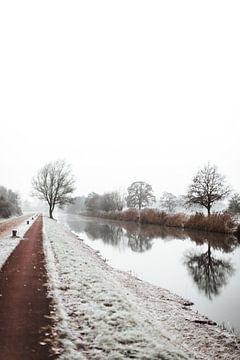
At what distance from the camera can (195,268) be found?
1875cm

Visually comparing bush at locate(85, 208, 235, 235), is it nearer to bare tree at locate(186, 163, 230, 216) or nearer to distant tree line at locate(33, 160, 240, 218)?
distant tree line at locate(33, 160, 240, 218)

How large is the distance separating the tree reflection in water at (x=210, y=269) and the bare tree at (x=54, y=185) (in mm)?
41410

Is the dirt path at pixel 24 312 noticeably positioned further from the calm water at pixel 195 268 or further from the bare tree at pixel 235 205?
the bare tree at pixel 235 205

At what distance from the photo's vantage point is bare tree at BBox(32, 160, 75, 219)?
63.3 meters

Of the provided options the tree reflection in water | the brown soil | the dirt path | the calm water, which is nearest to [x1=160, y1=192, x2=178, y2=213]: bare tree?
the brown soil

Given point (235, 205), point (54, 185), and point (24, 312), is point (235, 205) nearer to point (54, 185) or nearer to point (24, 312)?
point (54, 185)

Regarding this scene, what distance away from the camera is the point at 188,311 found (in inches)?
394

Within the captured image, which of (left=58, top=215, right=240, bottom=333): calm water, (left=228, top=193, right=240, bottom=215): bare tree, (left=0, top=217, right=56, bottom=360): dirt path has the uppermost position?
(left=228, top=193, right=240, bottom=215): bare tree

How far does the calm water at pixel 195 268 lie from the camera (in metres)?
11.7

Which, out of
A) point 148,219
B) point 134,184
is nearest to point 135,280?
point 148,219

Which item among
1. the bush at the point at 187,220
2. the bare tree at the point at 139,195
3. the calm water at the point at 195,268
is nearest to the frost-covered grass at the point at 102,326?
the calm water at the point at 195,268

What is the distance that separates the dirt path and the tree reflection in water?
7.30 m

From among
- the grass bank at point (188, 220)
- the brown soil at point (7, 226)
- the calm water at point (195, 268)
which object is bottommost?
the calm water at point (195, 268)

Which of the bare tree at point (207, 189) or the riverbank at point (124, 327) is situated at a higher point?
the bare tree at point (207, 189)
